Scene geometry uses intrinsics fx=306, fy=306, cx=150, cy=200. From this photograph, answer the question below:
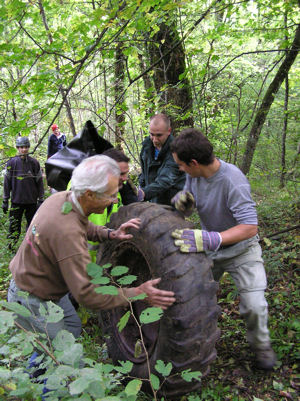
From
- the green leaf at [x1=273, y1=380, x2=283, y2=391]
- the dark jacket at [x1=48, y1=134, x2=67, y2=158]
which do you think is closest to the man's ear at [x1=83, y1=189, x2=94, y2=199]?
the green leaf at [x1=273, y1=380, x2=283, y2=391]

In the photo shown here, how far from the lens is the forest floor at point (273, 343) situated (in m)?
2.48

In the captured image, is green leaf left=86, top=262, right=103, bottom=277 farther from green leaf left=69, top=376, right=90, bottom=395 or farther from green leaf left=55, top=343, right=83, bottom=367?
green leaf left=69, top=376, right=90, bottom=395

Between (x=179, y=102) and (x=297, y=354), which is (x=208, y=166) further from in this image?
(x=179, y=102)

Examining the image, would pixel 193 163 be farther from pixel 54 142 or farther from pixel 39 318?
pixel 54 142

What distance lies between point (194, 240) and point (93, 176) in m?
0.88

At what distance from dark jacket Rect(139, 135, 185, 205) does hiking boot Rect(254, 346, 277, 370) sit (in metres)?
2.18

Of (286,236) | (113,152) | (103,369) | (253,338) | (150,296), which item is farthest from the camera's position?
(286,236)

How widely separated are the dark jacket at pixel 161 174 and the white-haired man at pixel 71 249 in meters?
1.89

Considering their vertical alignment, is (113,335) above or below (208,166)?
below

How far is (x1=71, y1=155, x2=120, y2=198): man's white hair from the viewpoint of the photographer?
205 centimetres

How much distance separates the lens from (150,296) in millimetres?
2133

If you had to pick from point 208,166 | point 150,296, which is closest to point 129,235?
point 150,296

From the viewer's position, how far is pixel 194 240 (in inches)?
90.6

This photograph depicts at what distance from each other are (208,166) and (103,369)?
1.78 metres
